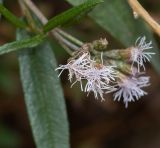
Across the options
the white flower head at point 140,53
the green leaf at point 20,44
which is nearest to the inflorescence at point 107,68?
the white flower head at point 140,53

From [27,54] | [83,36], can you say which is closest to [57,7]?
[83,36]

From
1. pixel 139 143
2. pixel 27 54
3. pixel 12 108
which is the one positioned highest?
pixel 27 54

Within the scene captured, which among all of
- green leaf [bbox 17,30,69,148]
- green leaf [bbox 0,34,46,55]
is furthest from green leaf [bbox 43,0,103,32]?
green leaf [bbox 17,30,69,148]

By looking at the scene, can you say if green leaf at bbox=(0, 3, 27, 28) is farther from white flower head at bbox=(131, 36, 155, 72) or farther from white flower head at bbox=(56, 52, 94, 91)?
white flower head at bbox=(131, 36, 155, 72)

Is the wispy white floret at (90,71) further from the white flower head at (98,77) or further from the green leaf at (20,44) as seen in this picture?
the green leaf at (20,44)

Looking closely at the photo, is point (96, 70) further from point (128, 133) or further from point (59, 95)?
point (128, 133)

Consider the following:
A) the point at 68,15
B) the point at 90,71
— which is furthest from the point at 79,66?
the point at 68,15
